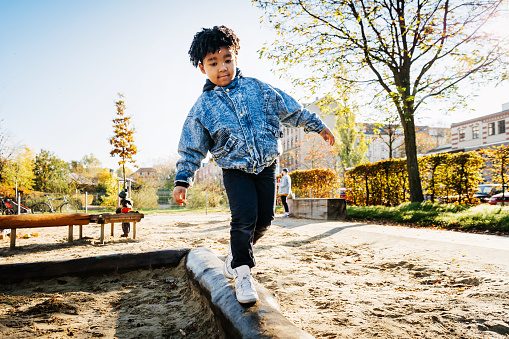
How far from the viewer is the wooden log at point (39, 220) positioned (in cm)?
500

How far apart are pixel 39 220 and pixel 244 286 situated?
4895 mm

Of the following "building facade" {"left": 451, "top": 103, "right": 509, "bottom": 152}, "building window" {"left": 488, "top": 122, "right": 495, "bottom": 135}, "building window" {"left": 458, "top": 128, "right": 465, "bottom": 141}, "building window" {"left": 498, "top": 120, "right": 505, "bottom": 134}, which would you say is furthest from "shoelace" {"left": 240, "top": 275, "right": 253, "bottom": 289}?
"building window" {"left": 458, "top": 128, "right": 465, "bottom": 141}

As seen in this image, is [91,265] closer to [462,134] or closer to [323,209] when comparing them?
[323,209]

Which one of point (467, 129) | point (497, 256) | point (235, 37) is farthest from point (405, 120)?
point (467, 129)

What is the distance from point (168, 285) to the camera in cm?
289

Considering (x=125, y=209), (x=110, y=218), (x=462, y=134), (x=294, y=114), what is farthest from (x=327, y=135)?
(x=462, y=134)

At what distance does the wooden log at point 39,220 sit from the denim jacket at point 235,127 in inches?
169

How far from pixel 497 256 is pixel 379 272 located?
1481mm

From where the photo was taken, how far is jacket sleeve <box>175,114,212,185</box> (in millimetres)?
2252

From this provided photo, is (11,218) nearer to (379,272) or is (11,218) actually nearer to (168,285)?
(168,285)

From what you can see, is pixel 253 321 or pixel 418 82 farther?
pixel 418 82

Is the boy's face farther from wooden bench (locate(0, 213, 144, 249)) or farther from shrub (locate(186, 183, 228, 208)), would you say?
shrub (locate(186, 183, 228, 208))

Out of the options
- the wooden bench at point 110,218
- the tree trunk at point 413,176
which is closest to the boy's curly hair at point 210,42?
the wooden bench at point 110,218

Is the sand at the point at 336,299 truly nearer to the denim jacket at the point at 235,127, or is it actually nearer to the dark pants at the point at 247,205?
the dark pants at the point at 247,205
